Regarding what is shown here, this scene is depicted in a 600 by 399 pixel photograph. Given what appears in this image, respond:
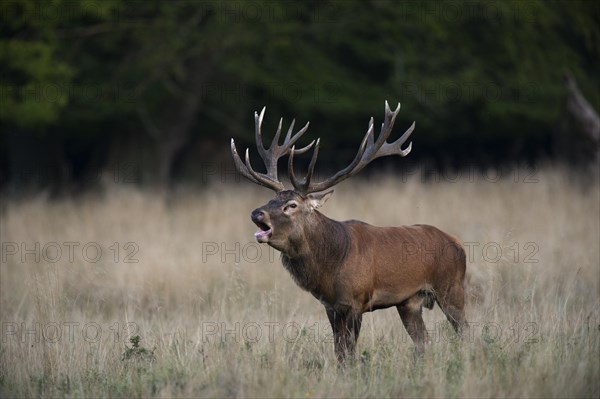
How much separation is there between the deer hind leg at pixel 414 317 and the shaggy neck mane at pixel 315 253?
77 centimetres

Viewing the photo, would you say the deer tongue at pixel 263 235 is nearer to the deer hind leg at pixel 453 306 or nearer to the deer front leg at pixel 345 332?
the deer front leg at pixel 345 332

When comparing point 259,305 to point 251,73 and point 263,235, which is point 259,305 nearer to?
point 263,235

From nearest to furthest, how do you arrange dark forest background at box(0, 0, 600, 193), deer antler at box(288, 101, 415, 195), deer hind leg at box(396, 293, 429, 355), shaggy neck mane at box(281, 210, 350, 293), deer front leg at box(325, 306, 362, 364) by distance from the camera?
deer front leg at box(325, 306, 362, 364) < shaggy neck mane at box(281, 210, 350, 293) < deer antler at box(288, 101, 415, 195) < deer hind leg at box(396, 293, 429, 355) < dark forest background at box(0, 0, 600, 193)

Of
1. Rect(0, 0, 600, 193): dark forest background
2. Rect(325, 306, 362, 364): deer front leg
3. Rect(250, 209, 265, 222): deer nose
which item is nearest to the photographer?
Rect(325, 306, 362, 364): deer front leg

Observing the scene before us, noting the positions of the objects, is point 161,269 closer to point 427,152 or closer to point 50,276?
point 50,276

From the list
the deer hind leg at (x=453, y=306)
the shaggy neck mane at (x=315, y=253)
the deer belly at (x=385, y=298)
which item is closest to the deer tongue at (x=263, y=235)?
the shaggy neck mane at (x=315, y=253)

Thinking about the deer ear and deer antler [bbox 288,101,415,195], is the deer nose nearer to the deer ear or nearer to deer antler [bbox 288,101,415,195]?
deer antler [bbox 288,101,415,195]

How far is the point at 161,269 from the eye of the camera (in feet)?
36.9

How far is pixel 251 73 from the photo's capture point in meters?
19.8

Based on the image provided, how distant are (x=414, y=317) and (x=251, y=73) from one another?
12772 millimetres

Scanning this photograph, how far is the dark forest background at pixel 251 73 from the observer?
17.7 m

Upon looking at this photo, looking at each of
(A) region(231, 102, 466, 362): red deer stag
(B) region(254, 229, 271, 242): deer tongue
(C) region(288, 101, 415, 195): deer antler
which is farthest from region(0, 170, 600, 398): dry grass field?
(C) region(288, 101, 415, 195): deer antler

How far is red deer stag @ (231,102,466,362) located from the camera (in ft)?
23.8

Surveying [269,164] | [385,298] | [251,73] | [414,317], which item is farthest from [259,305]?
[251,73]
